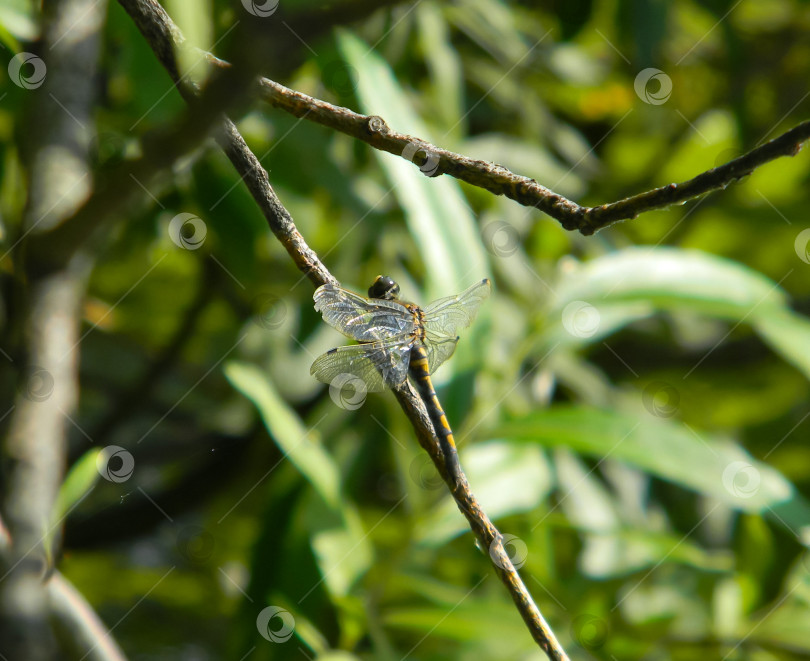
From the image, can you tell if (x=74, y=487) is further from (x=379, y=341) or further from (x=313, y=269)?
(x=313, y=269)

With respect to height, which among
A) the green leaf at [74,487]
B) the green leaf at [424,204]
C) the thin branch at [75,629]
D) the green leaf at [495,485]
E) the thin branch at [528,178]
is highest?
the green leaf at [424,204]

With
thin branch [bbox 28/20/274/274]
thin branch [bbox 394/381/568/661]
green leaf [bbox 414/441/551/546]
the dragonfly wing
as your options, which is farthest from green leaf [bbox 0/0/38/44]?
green leaf [bbox 414/441/551/546]

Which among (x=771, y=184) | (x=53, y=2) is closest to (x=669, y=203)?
(x=53, y=2)

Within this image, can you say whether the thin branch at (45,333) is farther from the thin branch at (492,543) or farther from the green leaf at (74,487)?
the thin branch at (492,543)

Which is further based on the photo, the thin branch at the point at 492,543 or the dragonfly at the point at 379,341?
the dragonfly at the point at 379,341

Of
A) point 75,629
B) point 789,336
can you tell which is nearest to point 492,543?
point 75,629

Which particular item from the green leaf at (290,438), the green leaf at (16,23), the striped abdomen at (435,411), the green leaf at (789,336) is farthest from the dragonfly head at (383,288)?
the green leaf at (789,336)

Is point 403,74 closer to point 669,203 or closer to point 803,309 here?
point 803,309
